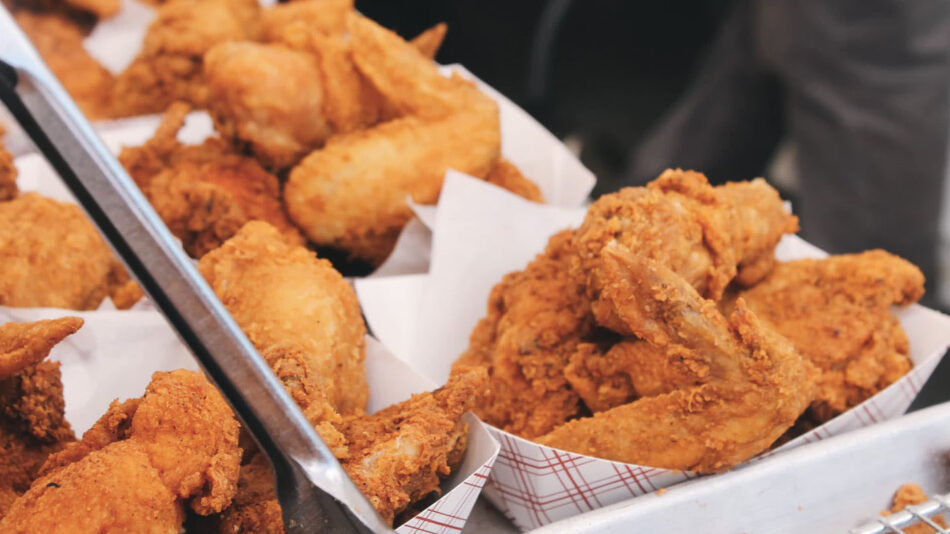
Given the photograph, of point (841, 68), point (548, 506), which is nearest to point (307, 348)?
point (548, 506)

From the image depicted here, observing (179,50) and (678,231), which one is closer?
(678,231)

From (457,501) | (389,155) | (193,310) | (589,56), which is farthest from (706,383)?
(589,56)

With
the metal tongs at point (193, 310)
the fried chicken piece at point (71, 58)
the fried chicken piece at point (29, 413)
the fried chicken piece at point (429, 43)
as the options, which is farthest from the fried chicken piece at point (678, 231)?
the fried chicken piece at point (71, 58)

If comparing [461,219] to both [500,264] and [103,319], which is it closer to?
[500,264]

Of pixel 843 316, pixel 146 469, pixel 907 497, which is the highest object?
pixel 843 316

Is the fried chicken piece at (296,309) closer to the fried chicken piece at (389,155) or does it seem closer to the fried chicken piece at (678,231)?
the fried chicken piece at (389,155)

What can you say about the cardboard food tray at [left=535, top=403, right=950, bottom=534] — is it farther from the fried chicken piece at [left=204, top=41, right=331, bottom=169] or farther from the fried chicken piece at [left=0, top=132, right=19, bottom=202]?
the fried chicken piece at [left=0, top=132, right=19, bottom=202]

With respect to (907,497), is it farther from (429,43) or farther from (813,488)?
(429,43)
